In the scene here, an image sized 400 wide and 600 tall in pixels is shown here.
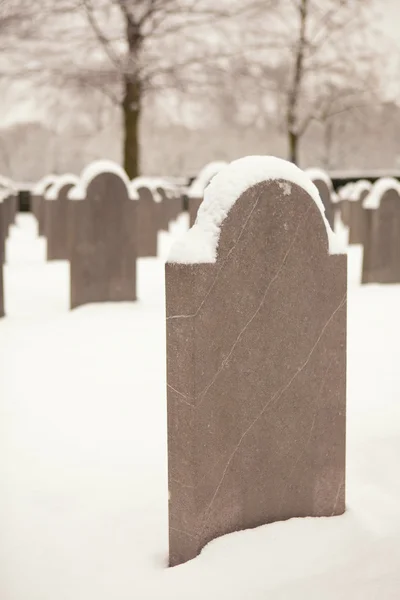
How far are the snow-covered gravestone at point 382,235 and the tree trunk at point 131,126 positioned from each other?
34.6 ft

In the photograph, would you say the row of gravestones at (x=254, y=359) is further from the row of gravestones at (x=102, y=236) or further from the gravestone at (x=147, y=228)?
the gravestone at (x=147, y=228)

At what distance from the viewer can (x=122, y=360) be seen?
5395mm

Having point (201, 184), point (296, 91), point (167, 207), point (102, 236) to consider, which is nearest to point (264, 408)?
point (102, 236)

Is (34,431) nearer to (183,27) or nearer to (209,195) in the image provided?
(209,195)

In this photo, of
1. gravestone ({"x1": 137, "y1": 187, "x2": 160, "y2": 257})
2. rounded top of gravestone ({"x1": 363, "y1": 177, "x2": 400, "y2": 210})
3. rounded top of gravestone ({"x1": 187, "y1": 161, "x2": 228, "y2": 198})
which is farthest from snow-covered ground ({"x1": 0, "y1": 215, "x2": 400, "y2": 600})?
gravestone ({"x1": 137, "y1": 187, "x2": 160, "y2": 257})

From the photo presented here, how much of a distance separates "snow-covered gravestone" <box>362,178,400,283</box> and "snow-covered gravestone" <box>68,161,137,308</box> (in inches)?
115

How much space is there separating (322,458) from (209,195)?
1089mm

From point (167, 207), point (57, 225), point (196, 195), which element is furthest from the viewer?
point (167, 207)

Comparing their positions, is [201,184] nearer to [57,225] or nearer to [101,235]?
[101,235]

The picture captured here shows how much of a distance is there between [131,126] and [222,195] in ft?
54.8

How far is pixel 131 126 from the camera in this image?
18.6 m

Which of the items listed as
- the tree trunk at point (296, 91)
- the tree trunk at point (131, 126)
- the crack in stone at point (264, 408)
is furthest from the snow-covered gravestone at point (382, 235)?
the tree trunk at point (296, 91)

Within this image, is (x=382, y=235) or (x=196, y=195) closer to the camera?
(x=196, y=195)

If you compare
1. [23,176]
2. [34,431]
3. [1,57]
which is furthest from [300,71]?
[34,431]
